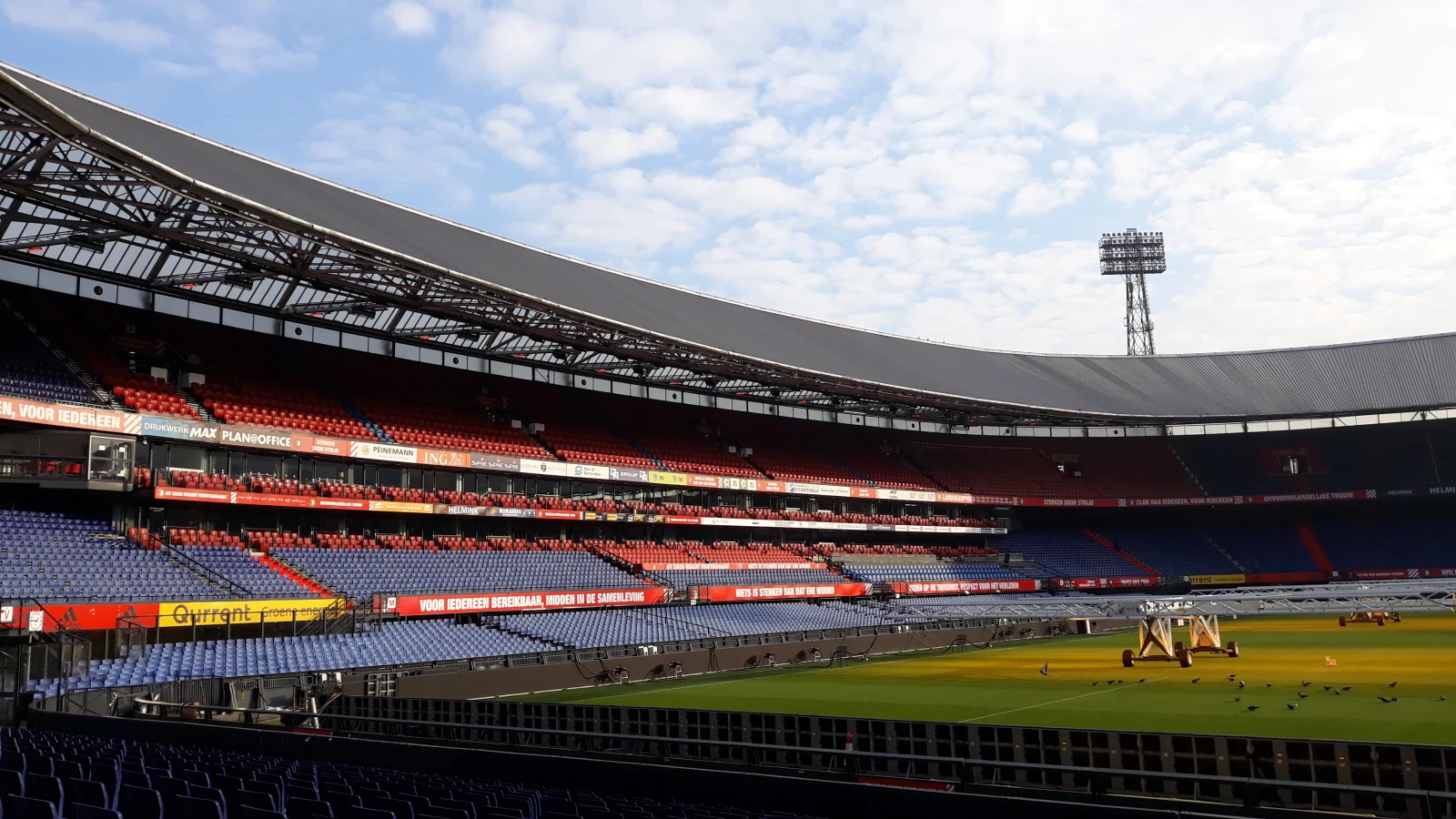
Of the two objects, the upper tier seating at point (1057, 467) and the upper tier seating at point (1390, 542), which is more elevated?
the upper tier seating at point (1057, 467)

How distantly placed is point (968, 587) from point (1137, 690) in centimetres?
3519

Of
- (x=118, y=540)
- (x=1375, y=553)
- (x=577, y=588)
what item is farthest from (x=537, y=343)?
(x=1375, y=553)

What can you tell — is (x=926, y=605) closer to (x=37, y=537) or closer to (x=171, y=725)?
(x=37, y=537)

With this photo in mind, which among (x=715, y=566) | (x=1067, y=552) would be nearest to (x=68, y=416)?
(x=715, y=566)

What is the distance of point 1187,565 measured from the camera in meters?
76.2

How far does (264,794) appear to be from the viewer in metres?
9.06

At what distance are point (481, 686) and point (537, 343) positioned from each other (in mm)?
23318

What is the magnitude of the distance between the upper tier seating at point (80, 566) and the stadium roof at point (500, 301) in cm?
931

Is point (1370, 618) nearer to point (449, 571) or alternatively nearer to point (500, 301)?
point (449, 571)

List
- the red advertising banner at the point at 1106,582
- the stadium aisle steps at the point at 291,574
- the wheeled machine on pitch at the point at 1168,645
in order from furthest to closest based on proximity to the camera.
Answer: the red advertising banner at the point at 1106,582, the wheeled machine on pitch at the point at 1168,645, the stadium aisle steps at the point at 291,574

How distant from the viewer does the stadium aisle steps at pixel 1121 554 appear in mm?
75125

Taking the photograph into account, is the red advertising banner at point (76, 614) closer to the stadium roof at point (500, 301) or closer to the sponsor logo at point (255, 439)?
the sponsor logo at point (255, 439)

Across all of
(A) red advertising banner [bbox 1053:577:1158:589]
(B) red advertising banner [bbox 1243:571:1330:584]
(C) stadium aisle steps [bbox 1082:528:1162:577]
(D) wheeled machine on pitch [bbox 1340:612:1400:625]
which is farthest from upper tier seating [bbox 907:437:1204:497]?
(D) wheeled machine on pitch [bbox 1340:612:1400:625]

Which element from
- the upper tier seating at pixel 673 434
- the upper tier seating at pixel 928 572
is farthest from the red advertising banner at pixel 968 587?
the upper tier seating at pixel 673 434
